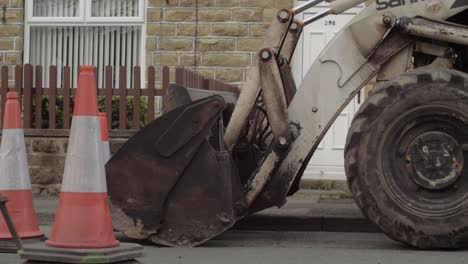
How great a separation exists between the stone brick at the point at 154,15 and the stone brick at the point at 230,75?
109 cm

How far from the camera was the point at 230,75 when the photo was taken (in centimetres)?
1334

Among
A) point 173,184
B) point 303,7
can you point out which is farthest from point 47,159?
point 303,7

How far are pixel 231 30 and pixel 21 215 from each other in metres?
6.94

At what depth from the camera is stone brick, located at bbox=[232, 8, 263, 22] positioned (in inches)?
523

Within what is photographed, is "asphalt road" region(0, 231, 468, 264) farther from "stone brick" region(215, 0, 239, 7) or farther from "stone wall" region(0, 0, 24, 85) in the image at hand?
"stone wall" region(0, 0, 24, 85)

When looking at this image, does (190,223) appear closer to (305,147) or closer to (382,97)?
(305,147)

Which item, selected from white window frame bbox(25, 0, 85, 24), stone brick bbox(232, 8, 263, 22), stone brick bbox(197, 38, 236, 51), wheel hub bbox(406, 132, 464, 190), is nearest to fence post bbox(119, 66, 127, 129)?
stone brick bbox(197, 38, 236, 51)

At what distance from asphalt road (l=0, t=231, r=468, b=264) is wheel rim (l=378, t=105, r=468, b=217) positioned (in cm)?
34

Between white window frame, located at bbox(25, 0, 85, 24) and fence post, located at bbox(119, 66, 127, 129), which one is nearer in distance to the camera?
fence post, located at bbox(119, 66, 127, 129)

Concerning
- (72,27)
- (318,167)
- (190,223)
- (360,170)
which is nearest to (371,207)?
(360,170)

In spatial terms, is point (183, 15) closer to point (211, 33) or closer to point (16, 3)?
point (211, 33)

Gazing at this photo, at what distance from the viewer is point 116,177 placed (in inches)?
275

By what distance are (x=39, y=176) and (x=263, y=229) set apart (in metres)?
3.56

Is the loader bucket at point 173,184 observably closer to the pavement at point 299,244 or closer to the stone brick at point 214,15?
the pavement at point 299,244
